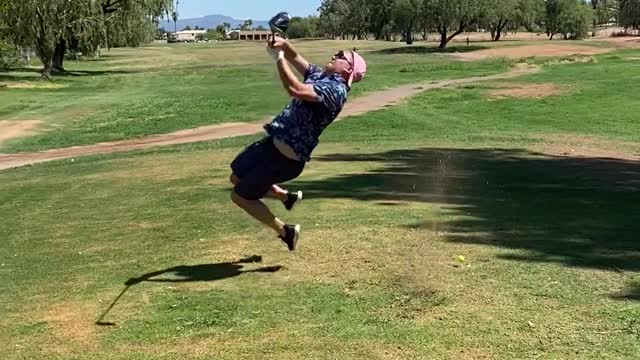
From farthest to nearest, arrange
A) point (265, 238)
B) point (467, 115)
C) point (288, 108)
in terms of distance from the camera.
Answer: point (467, 115)
point (265, 238)
point (288, 108)

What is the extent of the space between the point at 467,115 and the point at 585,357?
21.6m

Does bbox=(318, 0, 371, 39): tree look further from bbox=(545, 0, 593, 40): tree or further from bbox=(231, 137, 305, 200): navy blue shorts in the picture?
bbox=(231, 137, 305, 200): navy blue shorts

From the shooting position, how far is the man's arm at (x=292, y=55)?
5430mm

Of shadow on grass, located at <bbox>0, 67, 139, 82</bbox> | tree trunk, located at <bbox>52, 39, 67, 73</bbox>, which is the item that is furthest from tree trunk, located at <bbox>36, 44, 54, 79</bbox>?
tree trunk, located at <bbox>52, 39, 67, 73</bbox>

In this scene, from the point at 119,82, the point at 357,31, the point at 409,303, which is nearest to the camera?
the point at 409,303

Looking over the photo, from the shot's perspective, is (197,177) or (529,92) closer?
(197,177)

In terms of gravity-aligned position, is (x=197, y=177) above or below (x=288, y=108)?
below

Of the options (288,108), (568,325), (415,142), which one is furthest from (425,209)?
(415,142)

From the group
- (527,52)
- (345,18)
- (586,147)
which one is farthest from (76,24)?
(345,18)

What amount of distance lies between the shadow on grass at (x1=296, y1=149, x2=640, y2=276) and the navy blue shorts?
1500mm

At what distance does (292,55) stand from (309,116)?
0.55 meters

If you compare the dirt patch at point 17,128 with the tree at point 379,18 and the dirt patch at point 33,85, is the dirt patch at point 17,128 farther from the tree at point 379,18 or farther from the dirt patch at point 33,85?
the tree at point 379,18

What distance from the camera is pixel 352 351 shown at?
4.02m

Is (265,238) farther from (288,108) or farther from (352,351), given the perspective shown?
(352,351)
